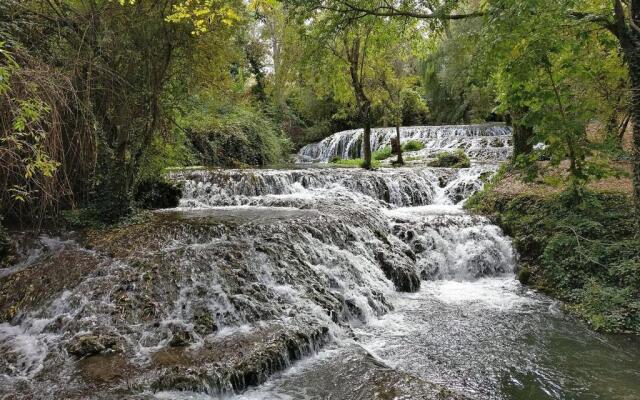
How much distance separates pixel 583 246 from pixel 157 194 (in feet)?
28.8

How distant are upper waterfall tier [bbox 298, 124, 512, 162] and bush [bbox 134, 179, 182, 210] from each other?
12024 mm

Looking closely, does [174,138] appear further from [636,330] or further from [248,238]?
[636,330]

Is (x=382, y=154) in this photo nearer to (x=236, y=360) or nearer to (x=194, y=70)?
(x=194, y=70)

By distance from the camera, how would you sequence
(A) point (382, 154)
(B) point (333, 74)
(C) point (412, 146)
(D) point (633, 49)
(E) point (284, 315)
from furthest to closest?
(C) point (412, 146)
(A) point (382, 154)
(B) point (333, 74)
(D) point (633, 49)
(E) point (284, 315)

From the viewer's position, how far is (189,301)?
5457 millimetres

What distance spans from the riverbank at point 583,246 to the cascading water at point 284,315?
0.39 m

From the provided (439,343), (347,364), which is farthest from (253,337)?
(439,343)

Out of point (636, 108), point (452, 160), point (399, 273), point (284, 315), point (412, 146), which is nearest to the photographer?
point (284, 315)

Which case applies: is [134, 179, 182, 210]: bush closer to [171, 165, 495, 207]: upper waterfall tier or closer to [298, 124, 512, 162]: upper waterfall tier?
[171, 165, 495, 207]: upper waterfall tier

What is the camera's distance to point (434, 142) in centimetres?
2114

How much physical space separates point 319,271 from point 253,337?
1976mm

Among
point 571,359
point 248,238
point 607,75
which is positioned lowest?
point 571,359

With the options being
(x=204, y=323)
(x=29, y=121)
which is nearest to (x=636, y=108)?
(x=204, y=323)

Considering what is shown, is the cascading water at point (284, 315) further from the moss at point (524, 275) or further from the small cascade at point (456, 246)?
the moss at point (524, 275)
